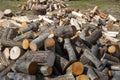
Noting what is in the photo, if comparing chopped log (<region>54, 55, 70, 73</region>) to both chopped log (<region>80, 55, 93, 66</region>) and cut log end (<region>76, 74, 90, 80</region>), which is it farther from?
cut log end (<region>76, 74, 90, 80</region>)

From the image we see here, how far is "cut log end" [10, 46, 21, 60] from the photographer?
31.9ft

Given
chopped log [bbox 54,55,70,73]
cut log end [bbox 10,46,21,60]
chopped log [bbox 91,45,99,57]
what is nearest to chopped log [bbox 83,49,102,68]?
chopped log [bbox 91,45,99,57]

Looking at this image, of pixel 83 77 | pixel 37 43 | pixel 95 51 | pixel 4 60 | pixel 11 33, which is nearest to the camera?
pixel 83 77

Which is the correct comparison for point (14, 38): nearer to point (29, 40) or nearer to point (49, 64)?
point (29, 40)

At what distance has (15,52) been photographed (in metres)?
9.84

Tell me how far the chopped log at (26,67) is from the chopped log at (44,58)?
26cm

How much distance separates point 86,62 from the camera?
9680 mm

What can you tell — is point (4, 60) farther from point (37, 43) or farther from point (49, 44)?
point (49, 44)

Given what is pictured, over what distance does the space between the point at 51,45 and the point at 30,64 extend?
1.07 metres

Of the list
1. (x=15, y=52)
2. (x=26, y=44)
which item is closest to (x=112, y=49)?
(x=26, y=44)

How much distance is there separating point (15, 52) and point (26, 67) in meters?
1.34

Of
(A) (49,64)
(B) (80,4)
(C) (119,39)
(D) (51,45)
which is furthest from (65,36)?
(B) (80,4)

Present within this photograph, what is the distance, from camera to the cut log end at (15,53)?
972 cm

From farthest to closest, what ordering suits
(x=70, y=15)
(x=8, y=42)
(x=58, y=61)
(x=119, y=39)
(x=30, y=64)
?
(x=70, y=15), (x=119, y=39), (x=8, y=42), (x=58, y=61), (x=30, y=64)
